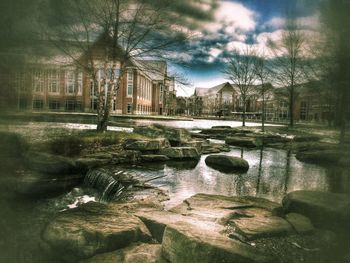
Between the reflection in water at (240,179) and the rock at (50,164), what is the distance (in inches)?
61.9

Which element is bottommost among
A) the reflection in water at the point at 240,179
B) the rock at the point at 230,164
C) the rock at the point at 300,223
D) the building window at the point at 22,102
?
the reflection in water at the point at 240,179

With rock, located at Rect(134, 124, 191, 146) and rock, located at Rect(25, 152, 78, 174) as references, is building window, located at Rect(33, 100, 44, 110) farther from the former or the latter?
rock, located at Rect(134, 124, 191, 146)

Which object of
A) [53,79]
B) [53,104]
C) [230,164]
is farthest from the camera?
[230,164]

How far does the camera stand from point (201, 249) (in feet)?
5.28

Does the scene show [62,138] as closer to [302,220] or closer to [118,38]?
[118,38]

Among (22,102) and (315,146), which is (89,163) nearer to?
(22,102)

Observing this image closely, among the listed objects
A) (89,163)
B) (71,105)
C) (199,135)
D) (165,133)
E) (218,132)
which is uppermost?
(71,105)

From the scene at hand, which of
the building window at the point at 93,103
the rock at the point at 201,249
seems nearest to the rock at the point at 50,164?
the building window at the point at 93,103

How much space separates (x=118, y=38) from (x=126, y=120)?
6.18m

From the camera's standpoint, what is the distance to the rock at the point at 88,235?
2168 millimetres

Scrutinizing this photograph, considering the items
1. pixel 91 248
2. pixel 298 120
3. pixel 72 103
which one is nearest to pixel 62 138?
pixel 72 103

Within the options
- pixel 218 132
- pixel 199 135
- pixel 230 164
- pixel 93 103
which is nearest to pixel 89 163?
pixel 93 103

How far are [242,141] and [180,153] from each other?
16.3 feet

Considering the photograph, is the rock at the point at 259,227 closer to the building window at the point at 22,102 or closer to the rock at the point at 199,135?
the building window at the point at 22,102
